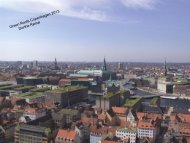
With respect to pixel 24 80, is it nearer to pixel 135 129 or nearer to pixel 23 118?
pixel 23 118

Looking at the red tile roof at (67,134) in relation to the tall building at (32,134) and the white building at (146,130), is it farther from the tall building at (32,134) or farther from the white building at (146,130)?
the white building at (146,130)

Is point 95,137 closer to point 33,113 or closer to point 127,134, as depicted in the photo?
point 127,134

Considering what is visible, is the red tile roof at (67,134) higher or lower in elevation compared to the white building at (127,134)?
higher

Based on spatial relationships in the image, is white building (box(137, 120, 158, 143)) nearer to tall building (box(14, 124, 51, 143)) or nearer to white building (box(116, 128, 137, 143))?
white building (box(116, 128, 137, 143))

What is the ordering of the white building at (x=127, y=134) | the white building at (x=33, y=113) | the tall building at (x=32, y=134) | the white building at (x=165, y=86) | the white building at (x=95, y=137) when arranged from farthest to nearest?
the white building at (x=165, y=86)
the white building at (x=33, y=113)
the white building at (x=127, y=134)
the white building at (x=95, y=137)
the tall building at (x=32, y=134)

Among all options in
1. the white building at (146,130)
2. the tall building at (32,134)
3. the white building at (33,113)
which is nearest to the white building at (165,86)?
the white building at (33,113)

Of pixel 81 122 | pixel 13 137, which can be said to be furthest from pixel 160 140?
pixel 13 137

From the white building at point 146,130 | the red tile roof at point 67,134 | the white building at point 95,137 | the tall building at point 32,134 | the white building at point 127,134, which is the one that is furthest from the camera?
the white building at point 146,130

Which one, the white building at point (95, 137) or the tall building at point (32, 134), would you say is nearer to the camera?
the tall building at point (32, 134)
